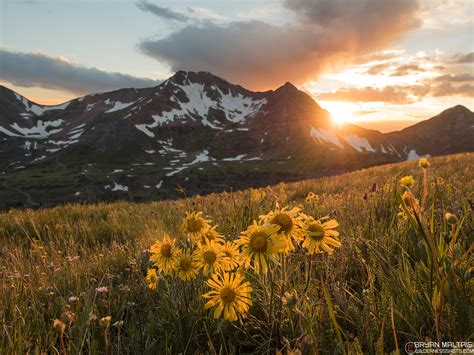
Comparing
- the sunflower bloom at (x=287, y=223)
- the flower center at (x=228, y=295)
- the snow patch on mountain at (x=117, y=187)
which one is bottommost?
the snow patch on mountain at (x=117, y=187)

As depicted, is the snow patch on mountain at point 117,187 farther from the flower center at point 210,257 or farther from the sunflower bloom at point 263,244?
the sunflower bloom at point 263,244

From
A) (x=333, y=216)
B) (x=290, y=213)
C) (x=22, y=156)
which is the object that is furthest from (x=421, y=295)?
(x=22, y=156)

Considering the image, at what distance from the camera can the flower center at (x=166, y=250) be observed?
2277mm

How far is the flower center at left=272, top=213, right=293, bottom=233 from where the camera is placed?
1842 millimetres

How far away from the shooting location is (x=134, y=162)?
190875 millimetres

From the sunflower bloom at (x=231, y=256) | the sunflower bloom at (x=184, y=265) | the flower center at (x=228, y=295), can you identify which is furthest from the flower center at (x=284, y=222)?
the sunflower bloom at (x=184, y=265)

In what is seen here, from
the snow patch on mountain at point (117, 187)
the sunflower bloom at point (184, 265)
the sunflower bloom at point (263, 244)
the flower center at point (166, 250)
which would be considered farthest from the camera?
the snow patch on mountain at point (117, 187)

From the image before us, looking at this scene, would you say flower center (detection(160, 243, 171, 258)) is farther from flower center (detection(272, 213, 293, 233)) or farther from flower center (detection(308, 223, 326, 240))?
flower center (detection(308, 223, 326, 240))

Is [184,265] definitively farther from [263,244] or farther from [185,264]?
[263,244]

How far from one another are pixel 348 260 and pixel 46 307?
9.04ft

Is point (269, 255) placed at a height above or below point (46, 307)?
above

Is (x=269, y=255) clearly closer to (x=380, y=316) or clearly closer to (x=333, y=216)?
(x=380, y=316)

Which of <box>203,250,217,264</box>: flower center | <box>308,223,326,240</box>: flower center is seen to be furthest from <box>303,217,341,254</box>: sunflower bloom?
<box>203,250,217,264</box>: flower center

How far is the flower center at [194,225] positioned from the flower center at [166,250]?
7.3 inches
